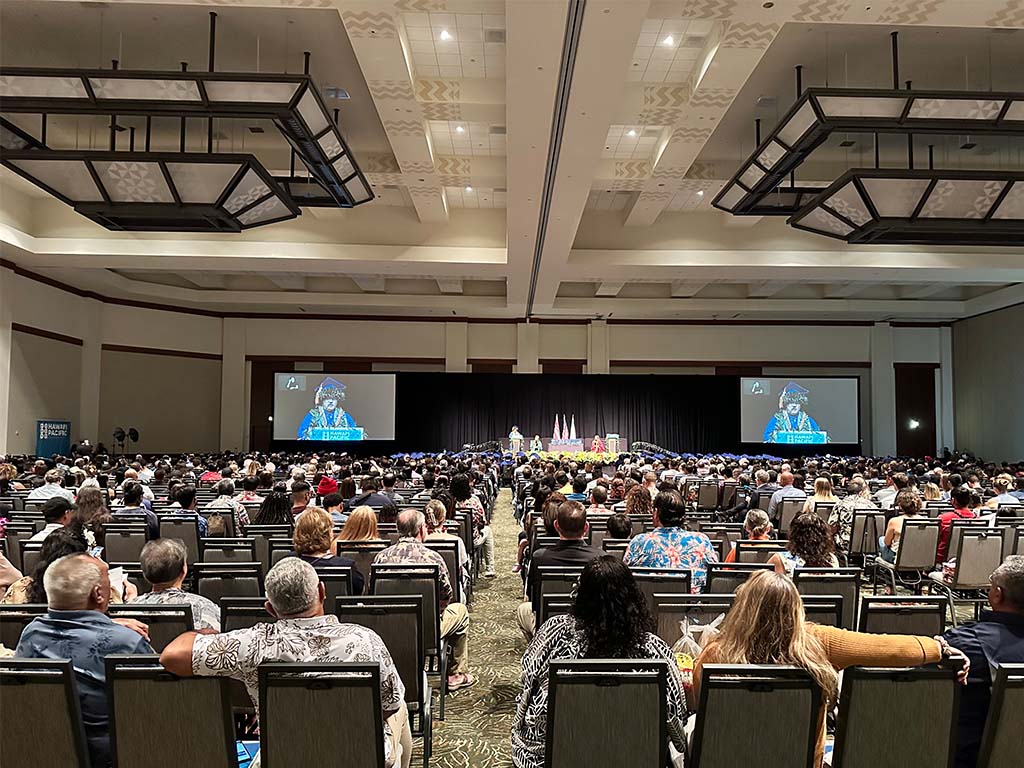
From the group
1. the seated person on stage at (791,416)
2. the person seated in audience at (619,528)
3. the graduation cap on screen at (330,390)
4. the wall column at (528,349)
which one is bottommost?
the person seated in audience at (619,528)

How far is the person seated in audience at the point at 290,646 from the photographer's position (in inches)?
96.3

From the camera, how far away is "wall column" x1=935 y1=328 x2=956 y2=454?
28203mm

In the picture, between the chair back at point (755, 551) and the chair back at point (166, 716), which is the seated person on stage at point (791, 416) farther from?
the chair back at point (166, 716)

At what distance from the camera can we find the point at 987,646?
8.91 feet

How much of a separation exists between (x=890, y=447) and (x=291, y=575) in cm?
2914

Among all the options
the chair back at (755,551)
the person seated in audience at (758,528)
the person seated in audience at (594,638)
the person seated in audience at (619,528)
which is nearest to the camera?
the person seated in audience at (594,638)

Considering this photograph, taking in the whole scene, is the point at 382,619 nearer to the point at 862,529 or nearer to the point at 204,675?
the point at 204,675

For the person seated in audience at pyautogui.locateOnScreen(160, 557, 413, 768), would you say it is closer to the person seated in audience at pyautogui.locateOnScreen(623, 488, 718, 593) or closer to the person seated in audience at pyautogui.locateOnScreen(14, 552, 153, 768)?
the person seated in audience at pyautogui.locateOnScreen(14, 552, 153, 768)

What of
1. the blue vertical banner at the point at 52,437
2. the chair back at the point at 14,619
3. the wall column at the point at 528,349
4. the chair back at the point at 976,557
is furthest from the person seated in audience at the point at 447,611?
the wall column at the point at 528,349

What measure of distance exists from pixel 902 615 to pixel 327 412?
83.4 ft

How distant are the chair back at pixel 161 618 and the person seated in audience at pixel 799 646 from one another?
85.2 inches

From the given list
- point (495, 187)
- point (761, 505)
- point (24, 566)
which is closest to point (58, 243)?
point (495, 187)

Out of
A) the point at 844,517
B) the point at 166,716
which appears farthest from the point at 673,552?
the point at 844,517

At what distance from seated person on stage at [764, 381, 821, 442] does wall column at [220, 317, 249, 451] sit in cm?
1881
